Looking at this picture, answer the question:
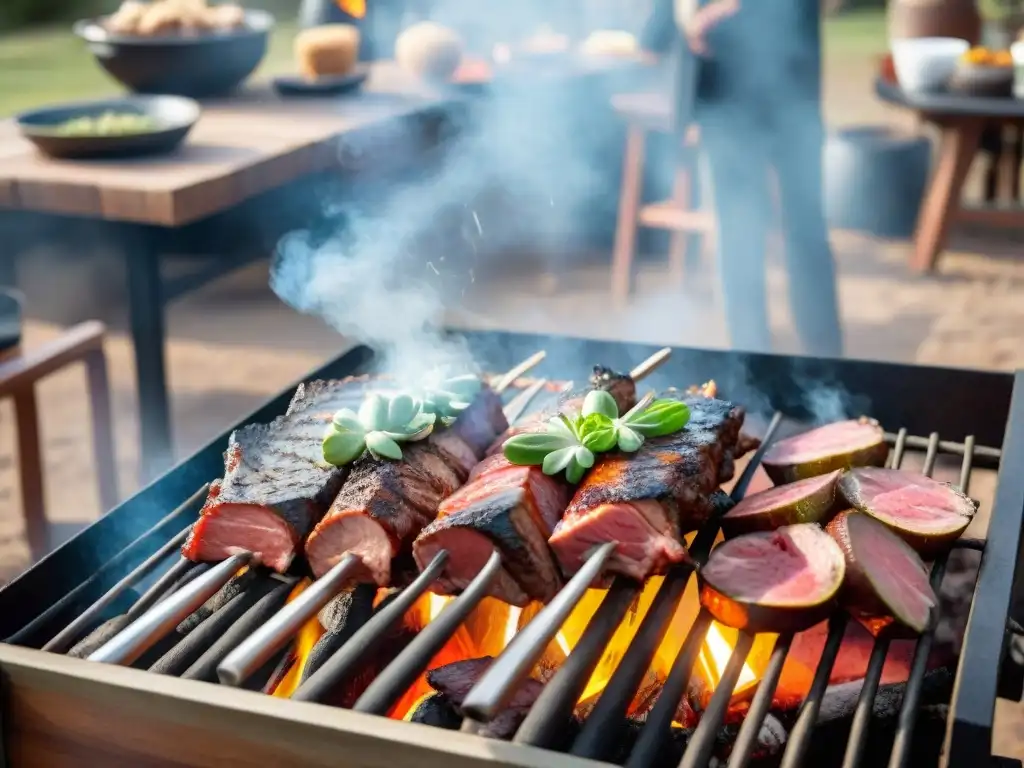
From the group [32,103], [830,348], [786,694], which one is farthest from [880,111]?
[786,694]

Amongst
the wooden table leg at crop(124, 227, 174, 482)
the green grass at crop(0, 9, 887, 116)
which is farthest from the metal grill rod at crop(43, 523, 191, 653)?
the green grass at crop(0, 9, 887, 116)

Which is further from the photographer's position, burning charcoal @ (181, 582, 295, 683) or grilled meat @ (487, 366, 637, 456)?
grilled meat @ (487, 366, 637, 456)

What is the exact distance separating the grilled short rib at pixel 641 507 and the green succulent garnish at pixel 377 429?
37cm

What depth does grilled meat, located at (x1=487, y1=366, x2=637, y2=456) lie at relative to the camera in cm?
229

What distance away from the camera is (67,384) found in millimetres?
5891

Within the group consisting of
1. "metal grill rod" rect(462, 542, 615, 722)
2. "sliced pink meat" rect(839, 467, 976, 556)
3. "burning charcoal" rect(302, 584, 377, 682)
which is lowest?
"burning charcoal" rect(302, 584, 377, 682)

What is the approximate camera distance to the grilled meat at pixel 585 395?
2.29m

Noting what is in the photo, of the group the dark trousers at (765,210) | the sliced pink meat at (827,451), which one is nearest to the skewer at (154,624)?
the sliced pink meat at (827,451)

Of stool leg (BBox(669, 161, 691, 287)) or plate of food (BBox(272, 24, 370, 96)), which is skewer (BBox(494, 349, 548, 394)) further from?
stool leg (BBox(669, 161, 691, 287))

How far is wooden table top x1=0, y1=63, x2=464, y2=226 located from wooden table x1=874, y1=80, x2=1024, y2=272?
3.33 metres

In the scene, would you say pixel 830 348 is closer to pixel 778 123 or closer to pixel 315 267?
pixel 778 123

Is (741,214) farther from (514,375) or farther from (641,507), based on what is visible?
(641,507)

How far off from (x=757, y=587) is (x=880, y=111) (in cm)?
1206

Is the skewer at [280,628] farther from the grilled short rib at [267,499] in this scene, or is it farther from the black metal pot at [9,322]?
the black metal pot at [9,322]
